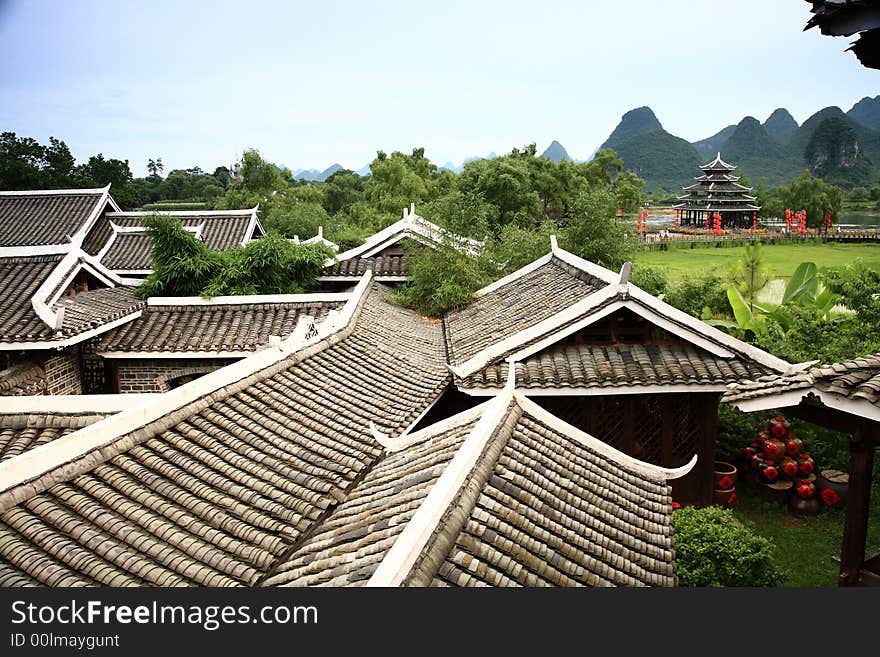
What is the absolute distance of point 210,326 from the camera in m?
11.4

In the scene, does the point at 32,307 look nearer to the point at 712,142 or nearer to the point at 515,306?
the point at 515,306

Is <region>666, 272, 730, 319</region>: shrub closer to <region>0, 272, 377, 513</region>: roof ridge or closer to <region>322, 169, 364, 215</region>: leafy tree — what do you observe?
<region>0, 272, 377, 513</region>: roof ridge

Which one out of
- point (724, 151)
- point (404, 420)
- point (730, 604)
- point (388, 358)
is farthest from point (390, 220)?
point (724, 151)

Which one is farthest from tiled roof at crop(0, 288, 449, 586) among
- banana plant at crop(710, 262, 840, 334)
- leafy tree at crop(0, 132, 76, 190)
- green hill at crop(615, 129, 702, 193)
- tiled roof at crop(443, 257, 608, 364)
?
green hill at crop(615, 129, 702, 193)

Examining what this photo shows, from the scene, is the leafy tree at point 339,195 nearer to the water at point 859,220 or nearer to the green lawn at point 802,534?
the water at point 859,220

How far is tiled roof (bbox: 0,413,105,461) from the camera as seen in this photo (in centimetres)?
496

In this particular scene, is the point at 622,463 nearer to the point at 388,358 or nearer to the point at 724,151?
the point at 388,358

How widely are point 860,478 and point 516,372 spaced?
14.4ft

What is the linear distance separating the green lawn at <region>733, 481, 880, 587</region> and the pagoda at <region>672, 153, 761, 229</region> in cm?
4888

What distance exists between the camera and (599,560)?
4.77 metres

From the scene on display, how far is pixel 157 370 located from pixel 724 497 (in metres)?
9.96

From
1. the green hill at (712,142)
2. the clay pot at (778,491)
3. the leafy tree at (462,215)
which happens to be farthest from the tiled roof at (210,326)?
the green hill at (712,142)

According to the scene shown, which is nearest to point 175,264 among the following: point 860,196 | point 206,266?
point 206,266

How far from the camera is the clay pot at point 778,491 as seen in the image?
1161 centimetres
